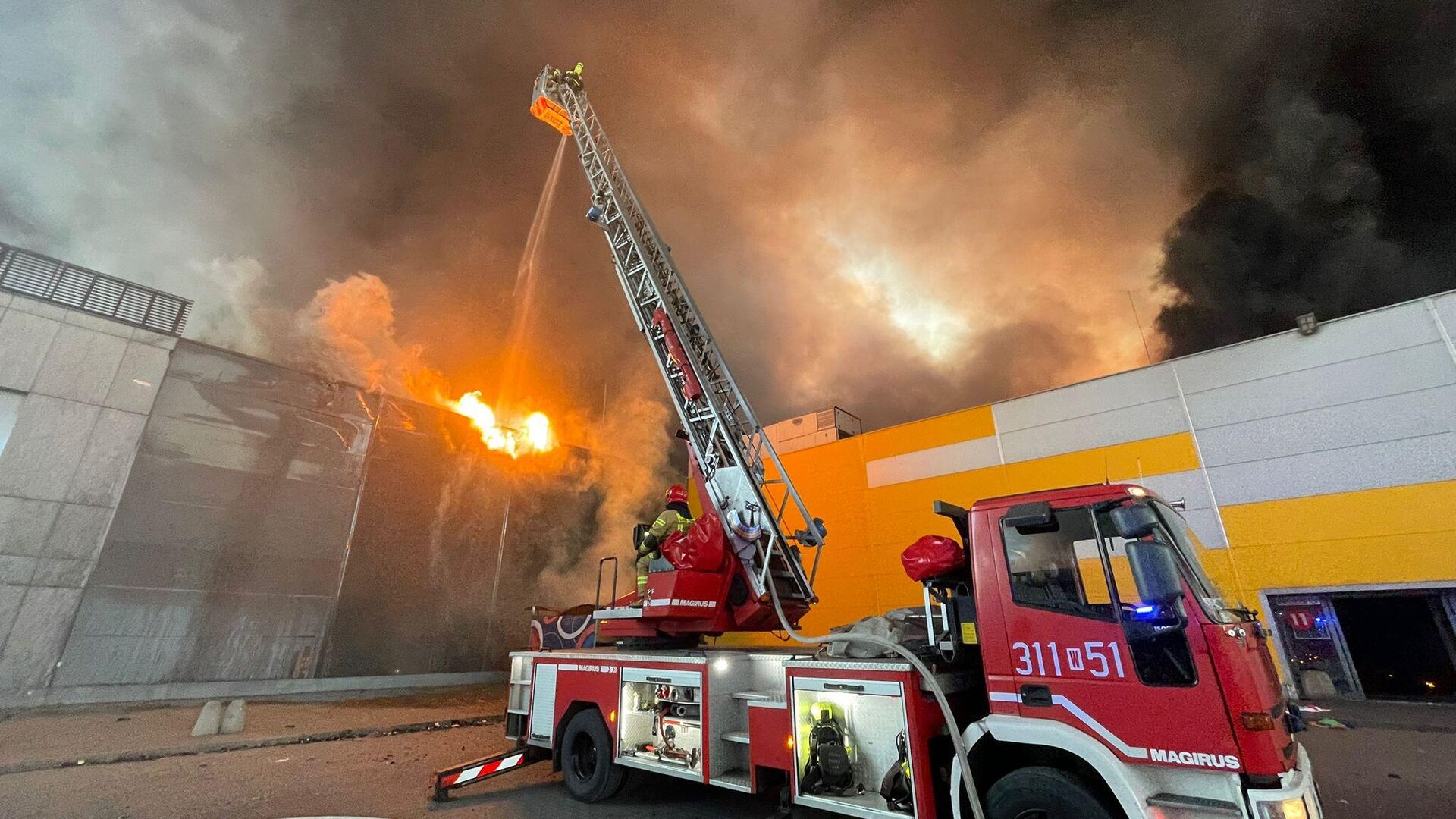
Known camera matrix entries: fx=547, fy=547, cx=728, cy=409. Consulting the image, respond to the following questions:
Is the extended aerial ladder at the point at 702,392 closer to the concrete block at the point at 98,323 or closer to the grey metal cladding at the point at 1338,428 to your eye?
the grey metal cladding at the point at 1338,428

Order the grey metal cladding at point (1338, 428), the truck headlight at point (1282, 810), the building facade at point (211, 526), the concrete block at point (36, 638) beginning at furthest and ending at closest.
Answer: the building facade at point (211, 526), the concrete block at point (36, 638), the grey metal cladding at point (1338, 428), the truck headlight at point (1282, 810)

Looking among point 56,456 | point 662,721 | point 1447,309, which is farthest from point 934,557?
point 56,456

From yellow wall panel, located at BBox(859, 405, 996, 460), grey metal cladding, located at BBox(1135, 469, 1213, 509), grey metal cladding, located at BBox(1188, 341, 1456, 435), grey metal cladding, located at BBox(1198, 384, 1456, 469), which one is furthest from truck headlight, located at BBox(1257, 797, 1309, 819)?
yellow wall panel, located at BBox(859, 405, 996, 460)

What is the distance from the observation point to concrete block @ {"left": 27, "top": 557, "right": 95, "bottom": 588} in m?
11.1

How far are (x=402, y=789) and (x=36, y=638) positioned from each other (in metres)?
10.7

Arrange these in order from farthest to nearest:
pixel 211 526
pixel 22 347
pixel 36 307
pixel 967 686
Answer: pixel 211 526
pixel 36 307
pixel 22 347
pixel 967 686

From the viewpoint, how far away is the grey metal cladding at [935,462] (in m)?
14.9

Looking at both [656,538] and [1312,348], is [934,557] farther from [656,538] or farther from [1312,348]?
[1312,348]

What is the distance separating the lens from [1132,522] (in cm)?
316

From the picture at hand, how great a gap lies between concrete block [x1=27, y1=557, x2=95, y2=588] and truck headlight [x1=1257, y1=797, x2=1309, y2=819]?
1849 centimetres

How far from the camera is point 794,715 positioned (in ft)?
14.7

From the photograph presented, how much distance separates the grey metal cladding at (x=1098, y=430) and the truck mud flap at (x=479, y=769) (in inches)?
509

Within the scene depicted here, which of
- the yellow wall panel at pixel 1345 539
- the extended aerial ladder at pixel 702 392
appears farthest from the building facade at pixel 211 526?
the yellow wall panel at pixel 1345 539

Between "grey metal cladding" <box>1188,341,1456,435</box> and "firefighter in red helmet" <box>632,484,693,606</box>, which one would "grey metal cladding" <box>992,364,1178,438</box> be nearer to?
"grey metal cladding" <box>1188,341,1456,435</box>
